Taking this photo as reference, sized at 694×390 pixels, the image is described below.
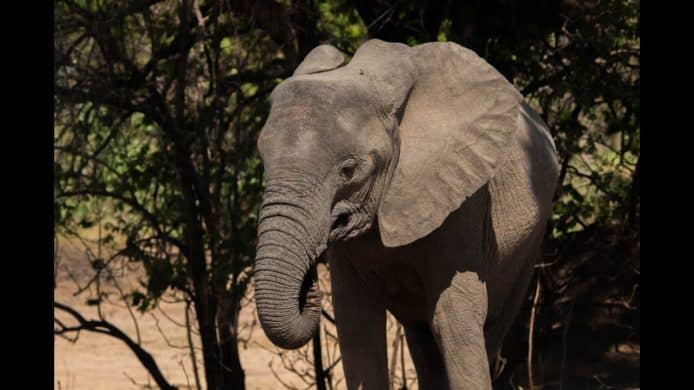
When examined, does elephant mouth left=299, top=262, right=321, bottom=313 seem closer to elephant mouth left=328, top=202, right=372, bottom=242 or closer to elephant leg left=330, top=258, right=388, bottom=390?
elephant mouth left=328, top=202, right=372, bottom=242

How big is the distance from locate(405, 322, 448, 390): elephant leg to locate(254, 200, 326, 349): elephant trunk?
1.49 metres

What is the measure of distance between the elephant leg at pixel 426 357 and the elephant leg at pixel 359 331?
60 centimetres

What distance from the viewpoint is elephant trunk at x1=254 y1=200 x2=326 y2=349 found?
4.09 metres

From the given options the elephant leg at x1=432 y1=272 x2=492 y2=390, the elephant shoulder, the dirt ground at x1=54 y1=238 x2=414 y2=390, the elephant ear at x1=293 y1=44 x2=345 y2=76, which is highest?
the dirt ground at x1=54 y1=238 x2=414 y2=390

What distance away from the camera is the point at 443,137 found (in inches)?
187

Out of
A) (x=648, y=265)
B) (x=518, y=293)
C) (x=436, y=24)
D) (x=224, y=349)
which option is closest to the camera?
(x=648, y=265)

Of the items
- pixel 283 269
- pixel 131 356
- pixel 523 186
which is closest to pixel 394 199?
pixel 283 269

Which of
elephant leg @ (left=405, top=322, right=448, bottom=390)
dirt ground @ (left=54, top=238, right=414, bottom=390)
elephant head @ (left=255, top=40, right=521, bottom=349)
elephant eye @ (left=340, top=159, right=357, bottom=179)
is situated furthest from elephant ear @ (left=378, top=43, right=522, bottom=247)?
dirt ground @ (left=54, top=238, right=414, bottom=390)

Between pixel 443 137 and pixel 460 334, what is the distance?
2.47 feet

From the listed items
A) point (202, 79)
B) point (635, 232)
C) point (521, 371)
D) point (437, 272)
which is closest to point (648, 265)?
point (437, 272)

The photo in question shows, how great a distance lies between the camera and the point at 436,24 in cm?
711

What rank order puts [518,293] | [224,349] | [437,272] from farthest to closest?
[224,349] < [518,293] < [437,272]

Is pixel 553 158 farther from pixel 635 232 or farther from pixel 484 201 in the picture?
pixel 635 232
